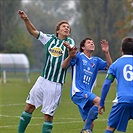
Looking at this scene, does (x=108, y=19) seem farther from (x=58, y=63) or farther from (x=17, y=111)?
(x=58, y=63)

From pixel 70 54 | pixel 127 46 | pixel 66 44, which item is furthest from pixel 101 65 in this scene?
pixel 127 46

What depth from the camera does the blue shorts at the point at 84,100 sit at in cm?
1063

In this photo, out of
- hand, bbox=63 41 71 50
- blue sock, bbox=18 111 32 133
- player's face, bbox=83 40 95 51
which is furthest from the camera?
player's face, bbox=83 40 95 51

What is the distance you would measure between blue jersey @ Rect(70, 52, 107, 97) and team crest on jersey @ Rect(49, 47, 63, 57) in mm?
271

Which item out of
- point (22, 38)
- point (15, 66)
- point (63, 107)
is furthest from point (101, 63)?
point (22, 38)

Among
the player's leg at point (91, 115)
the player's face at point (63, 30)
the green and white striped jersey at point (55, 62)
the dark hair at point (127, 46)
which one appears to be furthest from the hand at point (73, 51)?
the dark hair at point (127, 46)

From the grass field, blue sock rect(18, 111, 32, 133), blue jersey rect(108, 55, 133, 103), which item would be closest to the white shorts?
blue sock rect(18, 111, 32, 133)

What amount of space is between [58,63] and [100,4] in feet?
164

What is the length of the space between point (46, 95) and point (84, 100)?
701 mm

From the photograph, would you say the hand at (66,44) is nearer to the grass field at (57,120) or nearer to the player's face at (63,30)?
the player's face at (63,30)

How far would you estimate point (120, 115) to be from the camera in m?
8.64

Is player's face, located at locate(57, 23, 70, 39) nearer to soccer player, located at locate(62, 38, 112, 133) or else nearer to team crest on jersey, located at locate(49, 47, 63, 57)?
team crest on jersey, located at locate(49, 47, 63, 57)

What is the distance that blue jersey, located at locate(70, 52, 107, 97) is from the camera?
1081 cm

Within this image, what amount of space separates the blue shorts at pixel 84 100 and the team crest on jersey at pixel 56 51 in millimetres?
805
